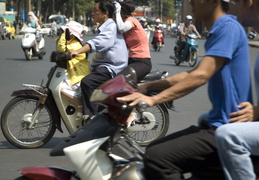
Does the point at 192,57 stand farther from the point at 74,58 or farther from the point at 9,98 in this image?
the point at 74,58

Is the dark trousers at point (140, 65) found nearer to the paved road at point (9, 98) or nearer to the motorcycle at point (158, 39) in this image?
the paved road at point (9, 98)

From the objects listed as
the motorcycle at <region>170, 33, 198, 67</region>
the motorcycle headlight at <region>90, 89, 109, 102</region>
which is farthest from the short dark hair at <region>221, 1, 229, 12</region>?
the motorcycle at <region>170, 33, 198, 67</region>

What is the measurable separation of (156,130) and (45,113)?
1.25 m

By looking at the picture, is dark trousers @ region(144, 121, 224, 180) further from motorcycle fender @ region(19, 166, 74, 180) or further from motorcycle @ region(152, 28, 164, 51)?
motorcycle @ region(152, 28, 164, 51)

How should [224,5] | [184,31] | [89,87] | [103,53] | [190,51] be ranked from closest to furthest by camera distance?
[224,5], [89,87], [103,53], [190,51], [184,31]

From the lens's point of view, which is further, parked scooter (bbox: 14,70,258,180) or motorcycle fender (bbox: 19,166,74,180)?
motorcycle fender (bbox: 19,166,74,180)

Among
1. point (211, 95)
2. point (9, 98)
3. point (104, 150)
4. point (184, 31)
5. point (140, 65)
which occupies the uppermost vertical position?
point (211, 95)

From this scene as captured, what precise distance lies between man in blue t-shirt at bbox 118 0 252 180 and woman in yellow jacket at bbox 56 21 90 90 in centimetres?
379

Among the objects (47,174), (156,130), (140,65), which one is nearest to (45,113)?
(140,65)

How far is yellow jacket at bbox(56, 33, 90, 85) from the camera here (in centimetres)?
717

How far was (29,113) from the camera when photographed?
729 centimetres

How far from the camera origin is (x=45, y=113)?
7.24 meters

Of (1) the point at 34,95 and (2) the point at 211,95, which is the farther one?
(1) the point at 34,95

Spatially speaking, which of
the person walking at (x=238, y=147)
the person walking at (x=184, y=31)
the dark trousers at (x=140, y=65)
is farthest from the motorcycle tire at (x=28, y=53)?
the person walking at (x=238, y=147)
